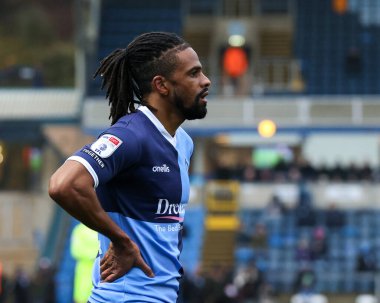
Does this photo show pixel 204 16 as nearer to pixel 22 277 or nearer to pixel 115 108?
pixel 22 277

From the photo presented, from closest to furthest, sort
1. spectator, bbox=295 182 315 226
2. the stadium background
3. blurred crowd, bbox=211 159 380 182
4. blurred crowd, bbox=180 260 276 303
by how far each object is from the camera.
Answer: blurred crowd, bbox=180 260 276 303 → the stadium background → spectator, bbox=295 182 315 226 → blurred crowd, bbox=211 159 380 182

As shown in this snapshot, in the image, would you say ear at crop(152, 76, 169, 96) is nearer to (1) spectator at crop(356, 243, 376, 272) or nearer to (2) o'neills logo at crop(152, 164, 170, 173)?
(2) o'neills logo at crop(152, 164, 170, 173)

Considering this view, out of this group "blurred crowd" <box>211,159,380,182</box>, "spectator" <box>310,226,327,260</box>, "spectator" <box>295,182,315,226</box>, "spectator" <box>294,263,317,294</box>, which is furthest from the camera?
"blurred crowd" <box>211,159,380,182</box>

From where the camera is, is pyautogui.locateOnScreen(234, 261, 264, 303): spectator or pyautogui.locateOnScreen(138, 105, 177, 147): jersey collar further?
pyautogui.locateOnScreen(234, 261, 264, 303): spectator

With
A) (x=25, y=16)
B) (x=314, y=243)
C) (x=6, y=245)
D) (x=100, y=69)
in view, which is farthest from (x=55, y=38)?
(x=100, y=69)

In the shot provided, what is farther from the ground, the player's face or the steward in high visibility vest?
the player's face

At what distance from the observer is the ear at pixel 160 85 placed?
17.1 feet

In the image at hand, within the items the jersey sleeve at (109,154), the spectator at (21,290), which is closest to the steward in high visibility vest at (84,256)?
the spectator at (21,290)

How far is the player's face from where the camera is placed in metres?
5.22

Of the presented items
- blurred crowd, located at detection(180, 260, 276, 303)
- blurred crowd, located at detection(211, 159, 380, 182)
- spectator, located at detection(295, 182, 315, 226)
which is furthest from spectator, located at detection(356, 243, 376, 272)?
blurred crowd, located at detection(211, 159, 380, 182)

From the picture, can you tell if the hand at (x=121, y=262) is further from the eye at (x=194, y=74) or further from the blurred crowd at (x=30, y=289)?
the blurred crowd at (x=30, y=289)

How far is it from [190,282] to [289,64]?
436 inches

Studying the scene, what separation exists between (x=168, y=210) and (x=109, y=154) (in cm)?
44

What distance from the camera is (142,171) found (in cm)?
510
